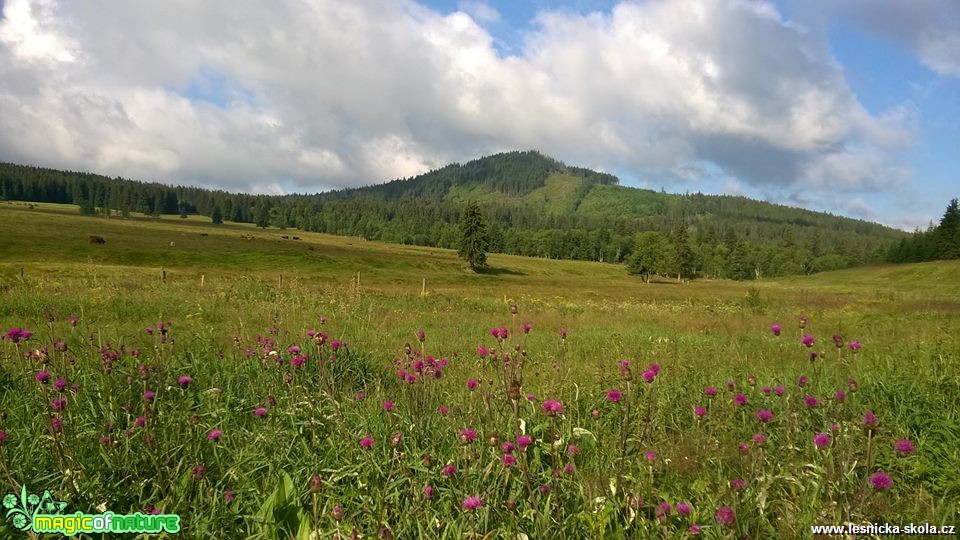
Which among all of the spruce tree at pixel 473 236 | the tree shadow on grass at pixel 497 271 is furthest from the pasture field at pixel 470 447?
the tree shadow on grass at pixel 497 271

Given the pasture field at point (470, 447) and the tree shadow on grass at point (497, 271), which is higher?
the pasture field at point (470, 447)

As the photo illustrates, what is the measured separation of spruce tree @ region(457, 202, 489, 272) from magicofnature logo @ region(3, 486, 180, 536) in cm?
8678

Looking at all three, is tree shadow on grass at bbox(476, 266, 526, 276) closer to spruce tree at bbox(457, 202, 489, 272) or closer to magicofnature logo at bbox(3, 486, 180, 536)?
spruce tree at bbox(457, 202, 489, 272)

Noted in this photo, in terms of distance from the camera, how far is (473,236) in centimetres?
8988

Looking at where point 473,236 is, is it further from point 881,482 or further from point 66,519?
point 881,482

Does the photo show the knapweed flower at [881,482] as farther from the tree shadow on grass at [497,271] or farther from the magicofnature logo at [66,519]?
the tree shadow on grass at [497,271]

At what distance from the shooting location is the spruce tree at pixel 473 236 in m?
88.9

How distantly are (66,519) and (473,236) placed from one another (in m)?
87.8

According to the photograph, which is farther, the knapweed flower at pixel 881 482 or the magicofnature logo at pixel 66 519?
the magicofnature logo at pixel 66 519

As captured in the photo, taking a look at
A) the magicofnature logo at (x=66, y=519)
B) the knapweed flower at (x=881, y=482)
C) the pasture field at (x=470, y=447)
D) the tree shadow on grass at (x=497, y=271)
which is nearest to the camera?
the knapweed flower at (x=881, y=482)

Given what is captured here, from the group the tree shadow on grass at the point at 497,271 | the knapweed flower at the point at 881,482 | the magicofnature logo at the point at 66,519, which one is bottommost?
the tree shadow on grass at the point at 497,271

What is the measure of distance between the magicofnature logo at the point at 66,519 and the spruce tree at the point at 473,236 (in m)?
86.8

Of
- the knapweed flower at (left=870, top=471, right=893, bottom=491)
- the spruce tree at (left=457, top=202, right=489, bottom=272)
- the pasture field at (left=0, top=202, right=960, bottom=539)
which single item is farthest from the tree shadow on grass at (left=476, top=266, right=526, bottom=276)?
the knapweed flower at (left=870, top=471, right=893, bottom=491)

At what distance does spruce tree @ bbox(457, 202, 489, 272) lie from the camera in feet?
292
